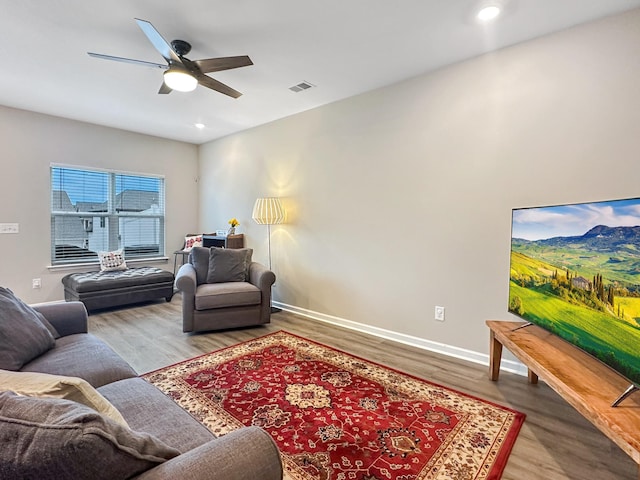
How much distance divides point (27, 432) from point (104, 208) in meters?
5.41

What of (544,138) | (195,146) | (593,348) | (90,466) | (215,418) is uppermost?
(195,146)

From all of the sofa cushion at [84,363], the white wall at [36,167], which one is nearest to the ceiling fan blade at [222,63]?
the sofa cushion at [84,363]

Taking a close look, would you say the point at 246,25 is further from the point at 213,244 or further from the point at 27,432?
the point at 213,244

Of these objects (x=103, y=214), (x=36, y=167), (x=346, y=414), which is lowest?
(x=346, y=414)

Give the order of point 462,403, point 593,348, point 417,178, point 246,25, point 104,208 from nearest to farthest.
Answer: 1. point 593,348
2. point 462,403
3. point 246,25
4. point 417,178
5. point 104,208

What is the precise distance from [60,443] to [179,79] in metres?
2.68

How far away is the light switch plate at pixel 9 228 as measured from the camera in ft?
14.0

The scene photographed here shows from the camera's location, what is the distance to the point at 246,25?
8.13 ft

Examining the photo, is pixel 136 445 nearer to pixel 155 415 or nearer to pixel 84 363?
pixel 155 415

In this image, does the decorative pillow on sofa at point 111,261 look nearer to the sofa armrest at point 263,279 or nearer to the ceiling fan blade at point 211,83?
the sofa armrest at point 263,279

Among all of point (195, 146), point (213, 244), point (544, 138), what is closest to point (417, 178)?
point (544, 138)

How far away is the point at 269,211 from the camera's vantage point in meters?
4.43

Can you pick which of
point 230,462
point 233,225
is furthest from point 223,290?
point 230,462

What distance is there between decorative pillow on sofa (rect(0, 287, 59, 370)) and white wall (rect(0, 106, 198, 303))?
332 centimetres
